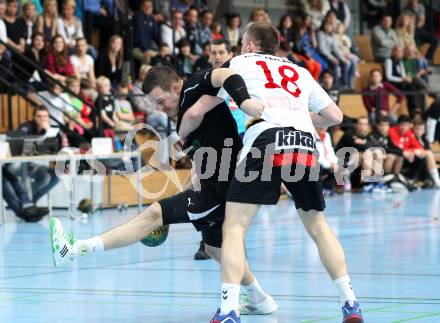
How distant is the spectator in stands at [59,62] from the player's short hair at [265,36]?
10.9 metres

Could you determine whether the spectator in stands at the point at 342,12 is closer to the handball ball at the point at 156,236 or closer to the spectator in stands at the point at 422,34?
the spectator in stands at the point at 422,34

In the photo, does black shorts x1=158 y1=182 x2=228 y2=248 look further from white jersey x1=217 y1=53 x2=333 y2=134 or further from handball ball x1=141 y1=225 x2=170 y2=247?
white jersey x1=217 y1=53 x2=333 y2=134

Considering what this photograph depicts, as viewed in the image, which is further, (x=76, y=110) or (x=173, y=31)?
(x=173, y=31)

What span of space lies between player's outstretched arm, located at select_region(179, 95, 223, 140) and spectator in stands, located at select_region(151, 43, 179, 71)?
39.7ft

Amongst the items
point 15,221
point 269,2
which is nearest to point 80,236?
point 15,221

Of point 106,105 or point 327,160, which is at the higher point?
point 106,105

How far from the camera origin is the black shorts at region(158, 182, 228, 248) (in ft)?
22.3

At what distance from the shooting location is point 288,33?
22.3 m

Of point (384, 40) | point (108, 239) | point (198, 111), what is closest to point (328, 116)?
point (198, 111)

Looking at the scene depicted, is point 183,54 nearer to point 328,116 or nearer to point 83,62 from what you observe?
point 83,62

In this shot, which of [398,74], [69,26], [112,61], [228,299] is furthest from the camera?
[398,74]

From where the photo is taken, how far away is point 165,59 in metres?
18.8

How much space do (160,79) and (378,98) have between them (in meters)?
15.5

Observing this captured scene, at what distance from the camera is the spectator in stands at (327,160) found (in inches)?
730
